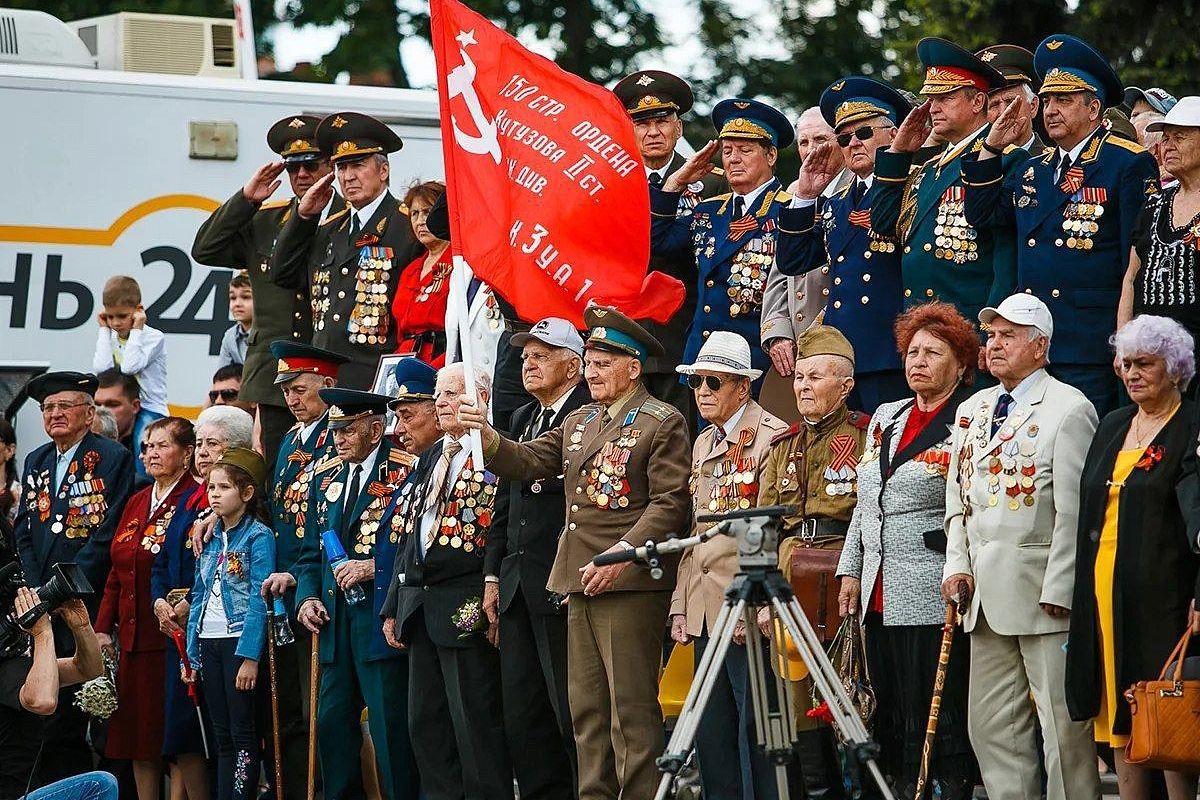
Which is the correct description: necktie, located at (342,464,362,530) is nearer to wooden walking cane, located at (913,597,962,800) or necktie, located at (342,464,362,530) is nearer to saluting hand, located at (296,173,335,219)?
saluting hand, located at (296,173,335,219)

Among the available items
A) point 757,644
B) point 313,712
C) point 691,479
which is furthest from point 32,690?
point 757,644

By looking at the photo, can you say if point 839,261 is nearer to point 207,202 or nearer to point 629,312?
point 629,312

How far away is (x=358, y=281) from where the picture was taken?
1118 centimetres

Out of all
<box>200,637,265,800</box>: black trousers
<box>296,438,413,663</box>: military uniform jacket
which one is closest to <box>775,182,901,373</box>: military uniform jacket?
<box>296,438,413,663</box>: military uniform jacket

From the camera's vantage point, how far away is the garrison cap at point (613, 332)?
9164 mm

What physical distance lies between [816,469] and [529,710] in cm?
172

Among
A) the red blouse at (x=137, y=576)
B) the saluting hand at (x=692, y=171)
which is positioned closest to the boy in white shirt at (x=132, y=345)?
the red blouse at (x=137, y=576)

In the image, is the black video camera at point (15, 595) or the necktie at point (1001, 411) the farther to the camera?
the black video camera at point (15, 595)

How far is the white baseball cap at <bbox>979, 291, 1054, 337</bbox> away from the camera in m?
8.09

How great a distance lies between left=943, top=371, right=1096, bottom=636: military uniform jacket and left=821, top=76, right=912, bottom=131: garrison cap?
189cm

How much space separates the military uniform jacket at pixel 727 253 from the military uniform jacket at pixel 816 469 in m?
1.29

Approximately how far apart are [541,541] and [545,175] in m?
1.61

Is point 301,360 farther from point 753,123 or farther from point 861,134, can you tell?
point 861,134

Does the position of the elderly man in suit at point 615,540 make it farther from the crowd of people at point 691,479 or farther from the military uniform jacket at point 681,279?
the military uniform jacket at point 681,279
